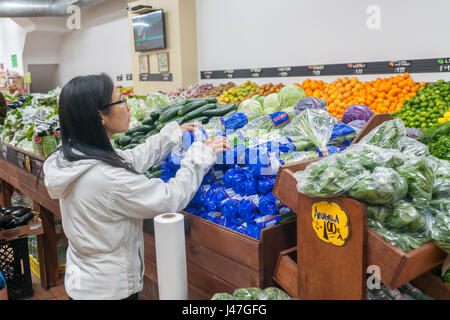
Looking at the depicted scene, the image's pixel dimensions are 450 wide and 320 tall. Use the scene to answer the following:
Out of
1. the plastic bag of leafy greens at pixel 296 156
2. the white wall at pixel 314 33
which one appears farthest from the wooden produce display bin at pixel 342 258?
the white wall at pixel 314 33

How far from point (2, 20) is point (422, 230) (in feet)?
55.2

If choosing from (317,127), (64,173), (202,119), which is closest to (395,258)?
(317,127)


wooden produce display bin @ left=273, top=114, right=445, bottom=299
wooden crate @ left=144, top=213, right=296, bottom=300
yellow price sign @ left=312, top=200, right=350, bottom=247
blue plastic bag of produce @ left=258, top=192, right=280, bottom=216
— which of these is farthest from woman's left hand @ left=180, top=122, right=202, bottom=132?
yellow price sign @ left=312, top=200, right=350, bottom=247

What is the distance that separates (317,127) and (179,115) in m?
0.94

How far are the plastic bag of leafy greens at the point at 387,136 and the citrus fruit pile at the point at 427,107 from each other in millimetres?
2796

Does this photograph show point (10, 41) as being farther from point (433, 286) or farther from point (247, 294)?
point (433, 286)

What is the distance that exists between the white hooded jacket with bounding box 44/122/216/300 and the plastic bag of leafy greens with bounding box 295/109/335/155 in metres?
0.48

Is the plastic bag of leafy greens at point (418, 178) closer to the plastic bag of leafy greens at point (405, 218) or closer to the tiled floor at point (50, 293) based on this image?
the plastic bag of leafy greens at point (405, 218)

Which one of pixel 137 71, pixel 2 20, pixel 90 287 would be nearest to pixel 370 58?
pixel 90 287

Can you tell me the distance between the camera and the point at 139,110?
335cm
